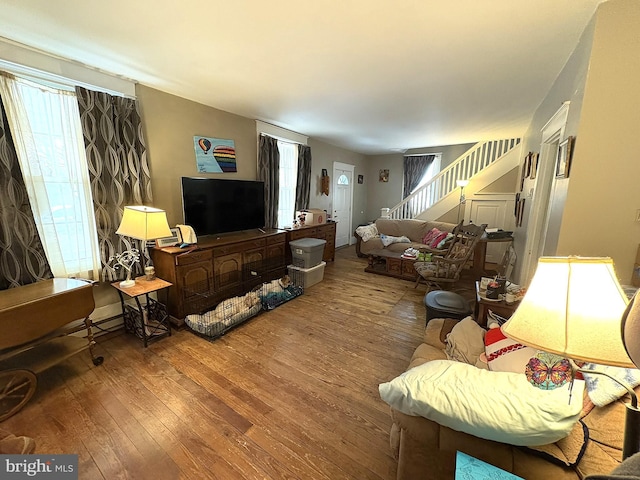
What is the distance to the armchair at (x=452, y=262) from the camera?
3.48 meters

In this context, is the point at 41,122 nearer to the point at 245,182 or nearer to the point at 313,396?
the point at 245,182

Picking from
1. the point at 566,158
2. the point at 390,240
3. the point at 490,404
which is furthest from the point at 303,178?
the point at 490,404

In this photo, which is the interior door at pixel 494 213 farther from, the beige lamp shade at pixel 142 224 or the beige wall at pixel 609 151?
the beige lamp shade at pixel 142 224

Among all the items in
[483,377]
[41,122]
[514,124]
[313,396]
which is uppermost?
[514,124]

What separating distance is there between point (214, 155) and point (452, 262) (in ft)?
11.3

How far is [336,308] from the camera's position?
10.5ft

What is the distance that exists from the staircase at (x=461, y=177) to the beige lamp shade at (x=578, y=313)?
4.91 meters

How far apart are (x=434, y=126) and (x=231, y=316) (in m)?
3.89

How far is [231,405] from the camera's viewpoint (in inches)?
67.7

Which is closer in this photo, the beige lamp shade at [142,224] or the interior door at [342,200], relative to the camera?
the beige lamp shade at [142,224]

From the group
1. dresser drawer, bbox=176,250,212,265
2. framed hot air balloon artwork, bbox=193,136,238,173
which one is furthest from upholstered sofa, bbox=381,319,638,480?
framed hot air balloon artwork, bbox=193,136,238,173

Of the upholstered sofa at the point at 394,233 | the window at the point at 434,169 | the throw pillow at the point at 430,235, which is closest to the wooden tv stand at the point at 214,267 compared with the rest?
the upholstered sofa at the point at 394,233

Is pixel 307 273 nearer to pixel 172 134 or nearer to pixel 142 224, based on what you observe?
pixel 142 224

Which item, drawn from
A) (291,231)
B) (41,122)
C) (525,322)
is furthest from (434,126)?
(41,122)
